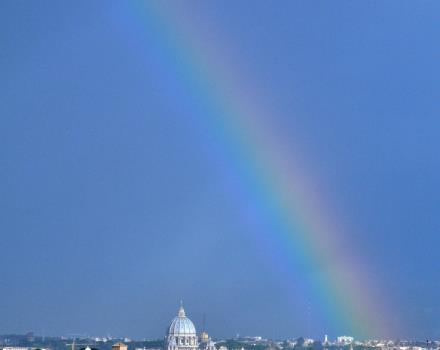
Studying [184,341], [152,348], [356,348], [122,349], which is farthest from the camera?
[356,348]

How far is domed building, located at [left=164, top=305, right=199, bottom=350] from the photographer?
144 m

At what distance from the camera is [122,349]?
72875 millimetres

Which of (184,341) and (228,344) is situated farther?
(228,344)

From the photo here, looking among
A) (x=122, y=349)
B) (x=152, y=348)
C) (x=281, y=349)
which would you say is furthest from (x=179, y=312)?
(x=122, y=349)

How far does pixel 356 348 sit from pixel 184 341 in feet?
183

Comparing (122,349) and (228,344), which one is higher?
(228,344)

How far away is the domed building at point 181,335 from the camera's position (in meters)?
144

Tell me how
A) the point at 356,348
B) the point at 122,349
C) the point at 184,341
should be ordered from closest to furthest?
the point at 122,349 → the point at 184,341 → the point at 356,348

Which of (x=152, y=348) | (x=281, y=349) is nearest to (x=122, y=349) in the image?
(x=152, y=348)

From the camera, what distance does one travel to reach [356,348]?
190375mm

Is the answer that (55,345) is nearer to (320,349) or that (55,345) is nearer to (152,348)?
(152,348)

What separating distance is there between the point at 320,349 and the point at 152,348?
116 ft

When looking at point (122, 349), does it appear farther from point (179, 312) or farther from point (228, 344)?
point (228, 344)

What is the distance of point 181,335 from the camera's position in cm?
14588
